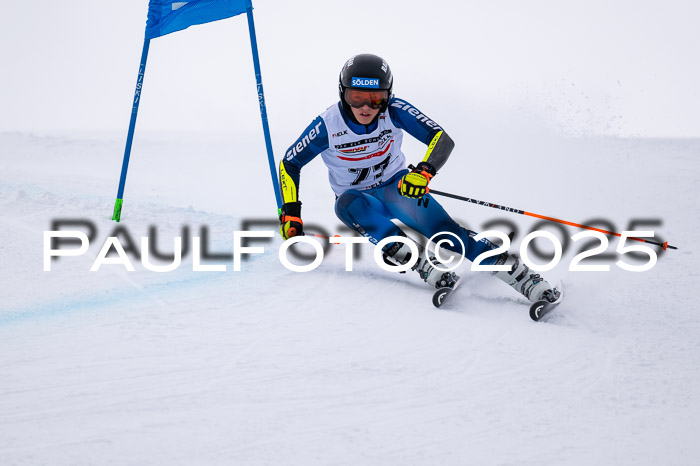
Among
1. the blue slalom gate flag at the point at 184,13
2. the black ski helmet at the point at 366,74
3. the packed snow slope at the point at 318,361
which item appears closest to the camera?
the packed snow slope at the point at 318,361

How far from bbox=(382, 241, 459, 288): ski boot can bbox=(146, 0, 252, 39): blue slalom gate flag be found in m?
3.17

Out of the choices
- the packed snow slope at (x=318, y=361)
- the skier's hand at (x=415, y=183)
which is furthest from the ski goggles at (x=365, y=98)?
the packed snow slope at (x=318, y=361)

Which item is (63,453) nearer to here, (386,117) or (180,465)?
(180,465)

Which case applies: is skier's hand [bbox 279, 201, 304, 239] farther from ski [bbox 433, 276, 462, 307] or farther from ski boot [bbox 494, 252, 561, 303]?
ski boot [bbox 494, 252, 561, 303]

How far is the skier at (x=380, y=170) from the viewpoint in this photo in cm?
485

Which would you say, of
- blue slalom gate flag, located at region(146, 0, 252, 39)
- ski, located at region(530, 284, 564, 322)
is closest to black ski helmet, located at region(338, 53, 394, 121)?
ski, located at region(530, 284, 564, 322)

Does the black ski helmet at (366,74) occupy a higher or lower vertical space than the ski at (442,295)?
higher

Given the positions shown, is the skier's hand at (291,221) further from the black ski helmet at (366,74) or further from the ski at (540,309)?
the ski at (540,309)

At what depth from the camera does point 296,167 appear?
5422 millimetres

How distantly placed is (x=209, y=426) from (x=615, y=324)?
2.88 meters

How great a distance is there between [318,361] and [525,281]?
71.5 inches

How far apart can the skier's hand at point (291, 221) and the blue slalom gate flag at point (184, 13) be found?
8.04 feet

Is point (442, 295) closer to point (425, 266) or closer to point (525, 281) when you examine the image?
point (425, 266)

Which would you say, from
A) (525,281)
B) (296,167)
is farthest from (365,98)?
(525,281)
